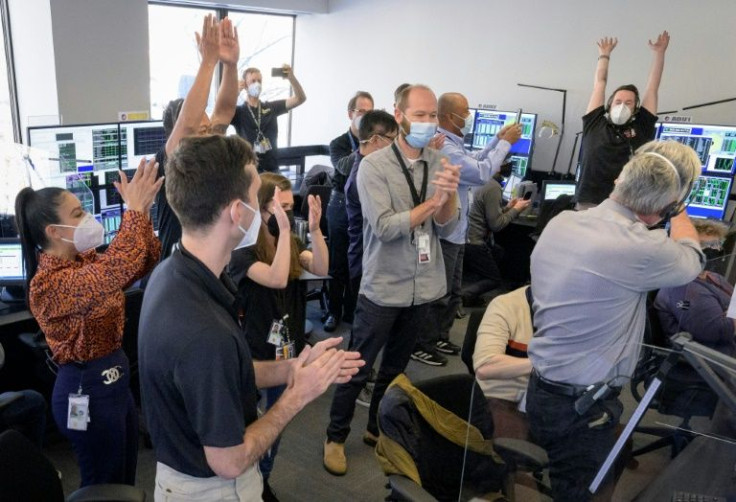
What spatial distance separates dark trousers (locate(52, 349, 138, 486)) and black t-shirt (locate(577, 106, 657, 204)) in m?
2.96

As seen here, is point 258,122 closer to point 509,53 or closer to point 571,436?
point 509,53

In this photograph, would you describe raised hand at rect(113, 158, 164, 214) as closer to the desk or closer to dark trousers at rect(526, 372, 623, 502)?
dark trousers at rect(526, 372, 623, 502)

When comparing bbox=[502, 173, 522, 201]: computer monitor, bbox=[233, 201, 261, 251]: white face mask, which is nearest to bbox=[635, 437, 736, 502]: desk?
bbox=[233, 201, 261, 251]: white face mask

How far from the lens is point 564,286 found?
1.76 meters

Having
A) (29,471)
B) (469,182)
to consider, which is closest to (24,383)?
(29,471)

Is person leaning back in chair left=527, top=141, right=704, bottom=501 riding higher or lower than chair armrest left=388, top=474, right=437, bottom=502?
higher

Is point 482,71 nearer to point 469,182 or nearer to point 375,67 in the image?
point 375,67

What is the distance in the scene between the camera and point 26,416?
2451mm

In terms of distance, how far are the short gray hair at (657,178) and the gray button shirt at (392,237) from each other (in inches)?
38.6

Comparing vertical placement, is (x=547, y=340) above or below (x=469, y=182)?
below

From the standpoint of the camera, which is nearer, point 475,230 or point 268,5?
point 475,230

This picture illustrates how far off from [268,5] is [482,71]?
239 centimetres

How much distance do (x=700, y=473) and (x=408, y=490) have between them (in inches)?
31.5

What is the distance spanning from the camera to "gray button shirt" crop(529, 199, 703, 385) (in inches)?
65.7
